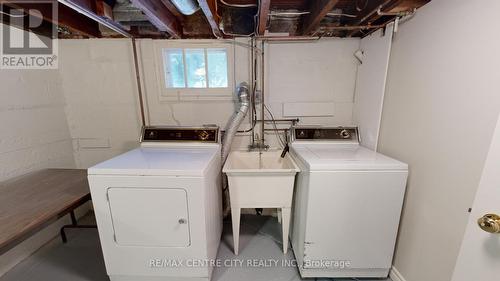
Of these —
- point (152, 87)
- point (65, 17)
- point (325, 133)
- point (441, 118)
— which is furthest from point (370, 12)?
point (65, 17)

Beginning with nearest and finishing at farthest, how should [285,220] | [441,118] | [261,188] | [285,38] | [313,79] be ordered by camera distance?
1. [441,118]
2. [261,188]
3. [285,220]
4. [285,38]
5. [313,79]

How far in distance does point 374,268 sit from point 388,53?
1798 millimetres

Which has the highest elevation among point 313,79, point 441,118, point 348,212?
point 313,79

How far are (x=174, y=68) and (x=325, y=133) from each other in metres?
1.80

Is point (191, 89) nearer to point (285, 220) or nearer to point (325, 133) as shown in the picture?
point (325, 133)

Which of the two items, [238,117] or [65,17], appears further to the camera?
[238,117]

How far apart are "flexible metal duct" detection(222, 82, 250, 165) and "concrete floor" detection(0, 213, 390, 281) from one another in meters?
0.90

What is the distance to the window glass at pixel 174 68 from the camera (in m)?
2.19

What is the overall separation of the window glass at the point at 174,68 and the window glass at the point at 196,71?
66 mm

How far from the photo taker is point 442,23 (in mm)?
1249

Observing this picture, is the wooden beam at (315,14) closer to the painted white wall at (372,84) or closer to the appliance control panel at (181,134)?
the painted white wall at (372,84)

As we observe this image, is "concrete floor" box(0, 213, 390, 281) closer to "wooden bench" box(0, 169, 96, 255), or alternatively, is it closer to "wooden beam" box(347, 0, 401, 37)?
"wooden bench" box(0, 169, 96, 255)

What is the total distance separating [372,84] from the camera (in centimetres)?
192

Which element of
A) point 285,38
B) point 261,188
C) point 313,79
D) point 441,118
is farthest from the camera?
point 313,79
